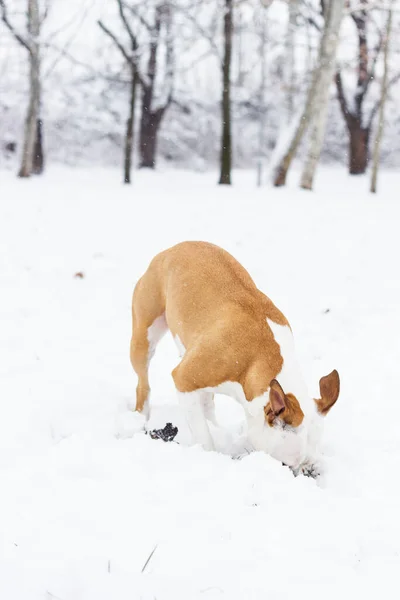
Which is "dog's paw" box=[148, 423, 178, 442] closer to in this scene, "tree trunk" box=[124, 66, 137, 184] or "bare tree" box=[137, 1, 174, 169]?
"tree trunk" box=[124, 66, 137, 184]

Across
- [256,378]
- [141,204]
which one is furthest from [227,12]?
[256,378]

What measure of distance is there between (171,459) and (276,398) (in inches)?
29.6

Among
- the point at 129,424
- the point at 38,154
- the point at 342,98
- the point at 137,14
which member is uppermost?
the point at 137,14

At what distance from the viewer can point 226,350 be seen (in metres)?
3.56

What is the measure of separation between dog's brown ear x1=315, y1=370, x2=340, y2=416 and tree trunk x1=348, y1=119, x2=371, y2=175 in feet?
75.7

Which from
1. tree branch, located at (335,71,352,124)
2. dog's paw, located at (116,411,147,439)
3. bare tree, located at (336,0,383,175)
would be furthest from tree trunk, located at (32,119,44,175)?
dog's paw, located at (116,411,147,439)

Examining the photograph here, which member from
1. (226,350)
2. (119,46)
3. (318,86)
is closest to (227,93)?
(318,86)

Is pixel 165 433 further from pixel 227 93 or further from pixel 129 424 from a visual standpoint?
pixel 227 93

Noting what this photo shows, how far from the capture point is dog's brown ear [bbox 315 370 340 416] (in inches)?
128

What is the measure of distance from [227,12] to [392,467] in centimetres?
1626

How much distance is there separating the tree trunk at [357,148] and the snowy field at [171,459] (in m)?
15.5

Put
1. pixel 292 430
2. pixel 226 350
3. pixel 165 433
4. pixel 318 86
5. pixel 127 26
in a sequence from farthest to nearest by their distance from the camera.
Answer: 1. pixel 127 26
2. pixel 318 86
3. pixel 165 433
4. pixel 226 350
5. pixel 292 430

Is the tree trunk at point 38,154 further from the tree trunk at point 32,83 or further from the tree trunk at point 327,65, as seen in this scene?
the tree trunk at point 327,65

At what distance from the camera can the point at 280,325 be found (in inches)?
151
